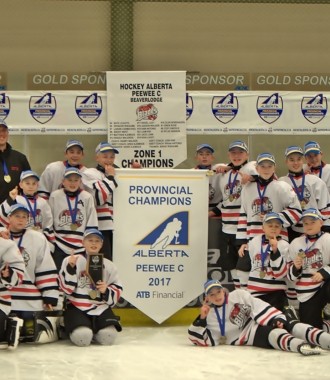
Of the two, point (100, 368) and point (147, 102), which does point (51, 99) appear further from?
point (100, 368)

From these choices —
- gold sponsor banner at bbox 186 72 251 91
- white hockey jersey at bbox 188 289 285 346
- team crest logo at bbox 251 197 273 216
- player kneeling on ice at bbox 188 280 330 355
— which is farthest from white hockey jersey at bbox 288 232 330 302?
gold sponsor banner at bbox 186 72 251 91

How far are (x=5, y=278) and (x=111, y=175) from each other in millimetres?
1485

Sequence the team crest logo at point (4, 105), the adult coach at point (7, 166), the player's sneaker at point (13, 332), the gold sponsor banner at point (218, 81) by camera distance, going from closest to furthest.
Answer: the player's sneaker at point (13, 332) < the adult coach at point (7, 166) < the team crest logo at point (4, 105) < the gold sponsor banner at point (218, 81)

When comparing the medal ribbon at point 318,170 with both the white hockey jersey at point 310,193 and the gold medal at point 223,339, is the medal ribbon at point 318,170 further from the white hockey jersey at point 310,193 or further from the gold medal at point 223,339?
the gold medal at point 223,339

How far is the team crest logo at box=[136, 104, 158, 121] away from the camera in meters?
10.1

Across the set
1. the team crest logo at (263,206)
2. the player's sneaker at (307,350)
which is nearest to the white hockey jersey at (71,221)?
the team crest logo at (263,206)

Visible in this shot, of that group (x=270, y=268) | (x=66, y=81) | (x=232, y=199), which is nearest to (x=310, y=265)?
(x=270, y=268)

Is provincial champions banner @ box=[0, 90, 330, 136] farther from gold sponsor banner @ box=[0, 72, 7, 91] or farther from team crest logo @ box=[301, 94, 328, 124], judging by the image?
gold sponsor banner @ box=[0, 72, 7, 91]

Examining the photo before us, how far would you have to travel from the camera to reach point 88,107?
10.1m

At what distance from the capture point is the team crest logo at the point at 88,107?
10.1 m

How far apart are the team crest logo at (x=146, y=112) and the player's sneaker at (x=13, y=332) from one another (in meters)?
4.12

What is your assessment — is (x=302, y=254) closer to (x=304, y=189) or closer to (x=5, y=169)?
(x=304, y=189)

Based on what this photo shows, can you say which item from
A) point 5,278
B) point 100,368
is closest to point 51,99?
point 5,278

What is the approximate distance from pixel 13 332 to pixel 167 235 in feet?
5.70
